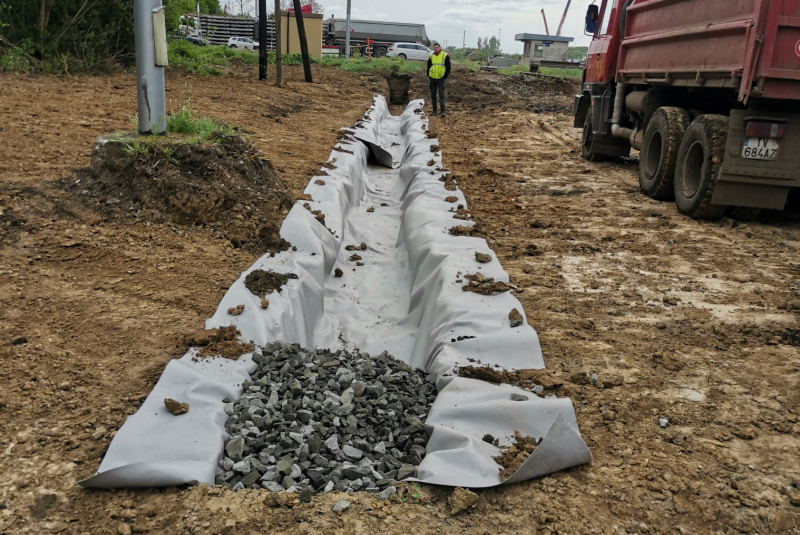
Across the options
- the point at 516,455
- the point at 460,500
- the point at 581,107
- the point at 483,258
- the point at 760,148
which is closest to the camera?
the point at 460,500

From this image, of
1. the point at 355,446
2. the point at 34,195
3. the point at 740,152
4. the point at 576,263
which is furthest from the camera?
the point at 740,152

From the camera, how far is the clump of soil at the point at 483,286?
13.4 ft

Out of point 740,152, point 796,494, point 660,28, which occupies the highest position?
point 660,28

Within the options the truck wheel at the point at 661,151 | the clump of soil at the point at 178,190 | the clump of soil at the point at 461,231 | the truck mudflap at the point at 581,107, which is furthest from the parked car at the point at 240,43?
the clump of soil at the point at 461,231

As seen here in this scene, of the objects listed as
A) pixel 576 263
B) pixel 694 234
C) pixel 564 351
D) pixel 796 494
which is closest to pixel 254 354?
pixel 564 351

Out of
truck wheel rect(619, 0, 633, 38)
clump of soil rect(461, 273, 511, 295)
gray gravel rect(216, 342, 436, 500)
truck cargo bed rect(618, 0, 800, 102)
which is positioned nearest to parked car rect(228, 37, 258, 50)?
truck wheel rect(619, 0, 633, 38)

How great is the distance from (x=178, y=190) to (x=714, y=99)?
5.81m

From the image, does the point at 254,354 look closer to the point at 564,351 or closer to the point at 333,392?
the point at 333,392

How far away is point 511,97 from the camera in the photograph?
66.4 ft

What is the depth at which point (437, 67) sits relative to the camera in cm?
1419

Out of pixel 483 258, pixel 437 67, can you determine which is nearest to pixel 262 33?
pixel 437 67

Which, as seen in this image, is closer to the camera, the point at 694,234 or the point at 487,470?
the point at 487,470

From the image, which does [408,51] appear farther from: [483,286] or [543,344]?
[543,344]

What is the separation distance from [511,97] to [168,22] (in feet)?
36.5
